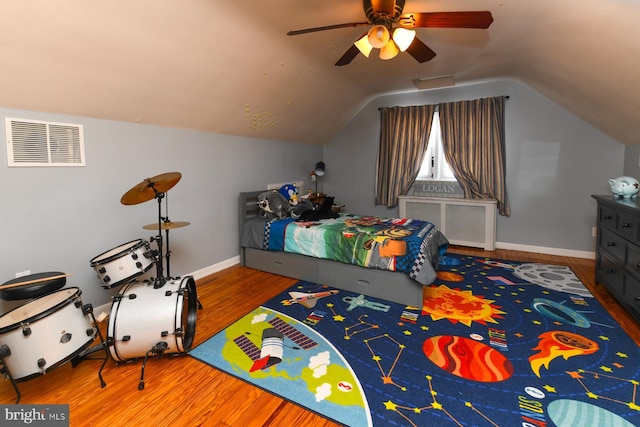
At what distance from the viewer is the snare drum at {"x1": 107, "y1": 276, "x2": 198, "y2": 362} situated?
6.05 ft

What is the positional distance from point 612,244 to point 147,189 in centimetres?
394

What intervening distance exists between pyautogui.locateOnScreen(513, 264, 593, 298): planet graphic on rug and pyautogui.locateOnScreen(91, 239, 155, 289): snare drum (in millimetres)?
3799

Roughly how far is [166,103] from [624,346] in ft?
13.4

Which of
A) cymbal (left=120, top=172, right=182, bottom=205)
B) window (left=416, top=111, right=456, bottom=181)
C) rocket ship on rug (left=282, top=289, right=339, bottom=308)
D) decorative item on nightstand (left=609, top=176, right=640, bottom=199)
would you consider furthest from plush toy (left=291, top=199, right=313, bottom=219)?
decorative item on nightstand (left=609, top=176, right=640, bottom=199)

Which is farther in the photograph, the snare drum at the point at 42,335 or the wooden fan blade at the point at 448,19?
the wooden fan blade at the point at 448,19

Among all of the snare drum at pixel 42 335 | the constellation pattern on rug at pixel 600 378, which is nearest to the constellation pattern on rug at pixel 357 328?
the constellation pattern on rug at pixel 600 378

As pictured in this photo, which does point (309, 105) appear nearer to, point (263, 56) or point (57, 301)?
point (263, 56)

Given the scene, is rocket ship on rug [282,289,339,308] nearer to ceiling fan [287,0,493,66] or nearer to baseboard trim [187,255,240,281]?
baseboard trim [187,255,240,281]

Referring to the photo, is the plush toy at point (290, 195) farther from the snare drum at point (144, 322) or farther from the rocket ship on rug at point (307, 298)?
the snare drum at point (144, 322)

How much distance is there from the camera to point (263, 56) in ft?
9.39

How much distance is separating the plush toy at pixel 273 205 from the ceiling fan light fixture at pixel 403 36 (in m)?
2.29

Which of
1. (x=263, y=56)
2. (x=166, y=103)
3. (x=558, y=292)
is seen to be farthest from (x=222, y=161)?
(x=558, y=292)

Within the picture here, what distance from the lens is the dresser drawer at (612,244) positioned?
8.48 ft

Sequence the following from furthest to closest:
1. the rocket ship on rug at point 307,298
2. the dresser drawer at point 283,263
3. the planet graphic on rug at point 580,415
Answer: the dresser drawer at point 283,263 → the rocket ship on rug at point 307,298 → the planet graphic on rug at point 580,415
